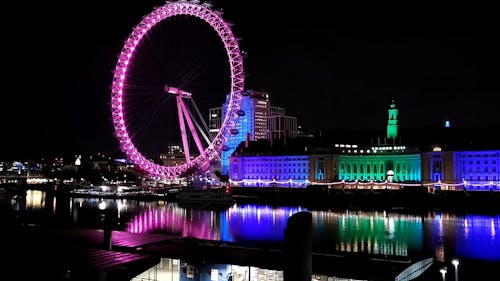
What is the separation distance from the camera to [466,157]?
60.1 metres

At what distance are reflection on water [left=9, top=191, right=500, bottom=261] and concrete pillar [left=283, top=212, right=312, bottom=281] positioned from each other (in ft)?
36.4

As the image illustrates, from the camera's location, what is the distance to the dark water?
23.0 metres

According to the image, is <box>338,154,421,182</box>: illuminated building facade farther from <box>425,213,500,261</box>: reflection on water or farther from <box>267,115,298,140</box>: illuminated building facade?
<box>267,115,298,140</box>: illuminated building facade

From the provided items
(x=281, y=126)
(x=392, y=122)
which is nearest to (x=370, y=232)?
(x=392, y=122)

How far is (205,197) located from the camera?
168 feet

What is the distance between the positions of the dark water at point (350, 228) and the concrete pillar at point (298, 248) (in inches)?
430

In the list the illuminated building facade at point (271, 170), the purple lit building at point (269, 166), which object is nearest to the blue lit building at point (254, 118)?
the purple lit building at point (269, 166)

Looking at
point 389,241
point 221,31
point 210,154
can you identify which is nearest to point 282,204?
point 210,154

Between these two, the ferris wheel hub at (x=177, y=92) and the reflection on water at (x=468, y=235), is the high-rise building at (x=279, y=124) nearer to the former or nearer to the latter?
the ferris wheel hub at (x=177, y=92)

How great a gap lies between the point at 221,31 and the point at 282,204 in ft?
71.3

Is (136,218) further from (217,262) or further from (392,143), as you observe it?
(392,143)

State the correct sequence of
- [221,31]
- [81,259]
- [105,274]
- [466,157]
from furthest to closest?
[466,157] → [221,31] → [81,259] → [105,274]

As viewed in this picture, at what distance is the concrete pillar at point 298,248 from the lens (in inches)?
249

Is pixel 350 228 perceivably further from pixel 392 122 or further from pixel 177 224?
pixel 392 122
